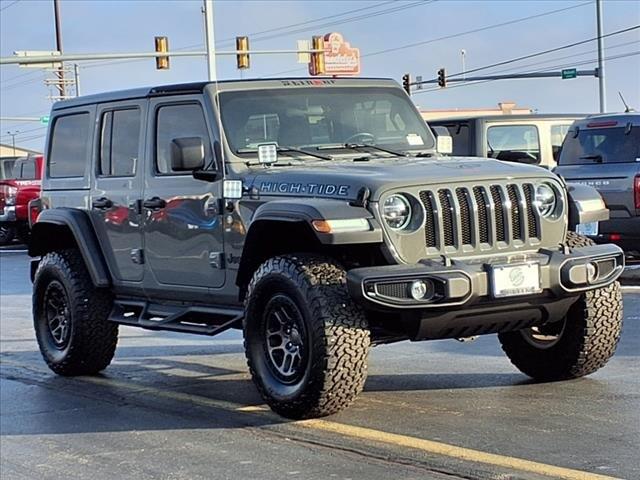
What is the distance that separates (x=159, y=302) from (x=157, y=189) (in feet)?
2.77

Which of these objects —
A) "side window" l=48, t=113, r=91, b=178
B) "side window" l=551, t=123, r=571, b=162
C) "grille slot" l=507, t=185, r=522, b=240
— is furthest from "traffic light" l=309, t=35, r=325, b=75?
"grille slot" l=507, t=185, r=522, b=240

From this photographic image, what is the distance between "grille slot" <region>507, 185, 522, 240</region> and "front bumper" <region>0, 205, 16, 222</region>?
65.3 feet

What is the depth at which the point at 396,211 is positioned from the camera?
643 centimetres

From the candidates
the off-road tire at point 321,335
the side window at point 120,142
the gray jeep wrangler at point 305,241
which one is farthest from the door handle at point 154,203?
the off-road tire at point 321,335

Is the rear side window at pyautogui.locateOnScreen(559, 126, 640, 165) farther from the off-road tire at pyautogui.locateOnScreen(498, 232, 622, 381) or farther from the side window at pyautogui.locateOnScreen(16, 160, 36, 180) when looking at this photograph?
the side window at pyautogui.locateOnScreen(16, 160, 36, 180)

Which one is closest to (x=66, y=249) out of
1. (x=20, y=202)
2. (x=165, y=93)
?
(x=165, y=93)

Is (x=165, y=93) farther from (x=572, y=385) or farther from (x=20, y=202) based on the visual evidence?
(x=20, y=202)

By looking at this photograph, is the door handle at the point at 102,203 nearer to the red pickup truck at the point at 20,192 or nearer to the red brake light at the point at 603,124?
the red brake light at the point at 603,124

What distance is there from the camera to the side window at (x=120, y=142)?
8430 mm

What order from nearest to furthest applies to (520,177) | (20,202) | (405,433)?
(405,433)
(520,177)
(20,202)

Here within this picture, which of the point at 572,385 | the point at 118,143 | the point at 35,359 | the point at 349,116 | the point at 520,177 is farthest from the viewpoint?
the point at 35,359

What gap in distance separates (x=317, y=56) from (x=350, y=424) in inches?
1166

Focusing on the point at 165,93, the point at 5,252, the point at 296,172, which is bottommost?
the point at 5,252

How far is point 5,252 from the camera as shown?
A: 25.5 metres
